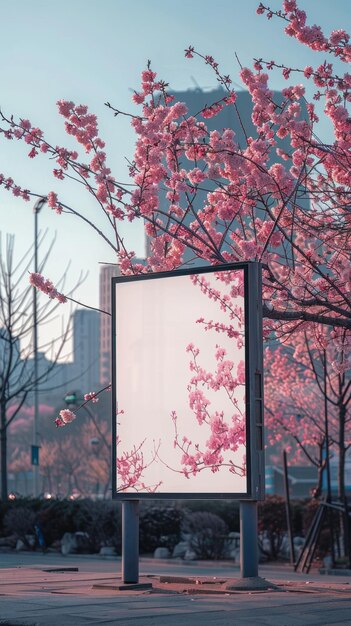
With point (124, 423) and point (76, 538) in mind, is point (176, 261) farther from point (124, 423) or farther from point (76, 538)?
point (76, 538)

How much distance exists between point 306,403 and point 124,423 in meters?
30.9

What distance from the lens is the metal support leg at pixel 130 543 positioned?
555 inches

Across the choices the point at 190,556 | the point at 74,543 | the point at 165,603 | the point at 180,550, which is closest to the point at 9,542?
the point at 74,543

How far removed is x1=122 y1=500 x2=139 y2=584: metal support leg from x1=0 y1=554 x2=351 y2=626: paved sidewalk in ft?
1.06

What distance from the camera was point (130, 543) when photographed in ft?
46.3

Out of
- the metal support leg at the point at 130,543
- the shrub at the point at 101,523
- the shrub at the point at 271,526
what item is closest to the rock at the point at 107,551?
the shrub at the point at 101,523

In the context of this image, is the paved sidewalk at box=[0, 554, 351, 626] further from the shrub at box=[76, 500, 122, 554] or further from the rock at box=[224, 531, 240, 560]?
the shrub at box=[76, 500, 122, 554]

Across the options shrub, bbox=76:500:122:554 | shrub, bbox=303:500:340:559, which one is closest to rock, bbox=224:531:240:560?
shrub, bbox=303:500:340:559

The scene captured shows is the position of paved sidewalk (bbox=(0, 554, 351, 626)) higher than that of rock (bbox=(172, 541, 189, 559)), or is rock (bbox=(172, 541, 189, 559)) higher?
paved sidewalk (bbox=(0, 554, 351, 626))

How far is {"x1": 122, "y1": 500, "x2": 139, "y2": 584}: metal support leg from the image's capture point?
14.1m

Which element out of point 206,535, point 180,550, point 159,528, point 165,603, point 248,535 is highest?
point 248,535

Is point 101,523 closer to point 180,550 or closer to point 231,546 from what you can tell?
point 180,550

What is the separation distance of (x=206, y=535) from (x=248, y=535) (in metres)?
12.9

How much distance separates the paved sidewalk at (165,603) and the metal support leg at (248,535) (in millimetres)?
397
